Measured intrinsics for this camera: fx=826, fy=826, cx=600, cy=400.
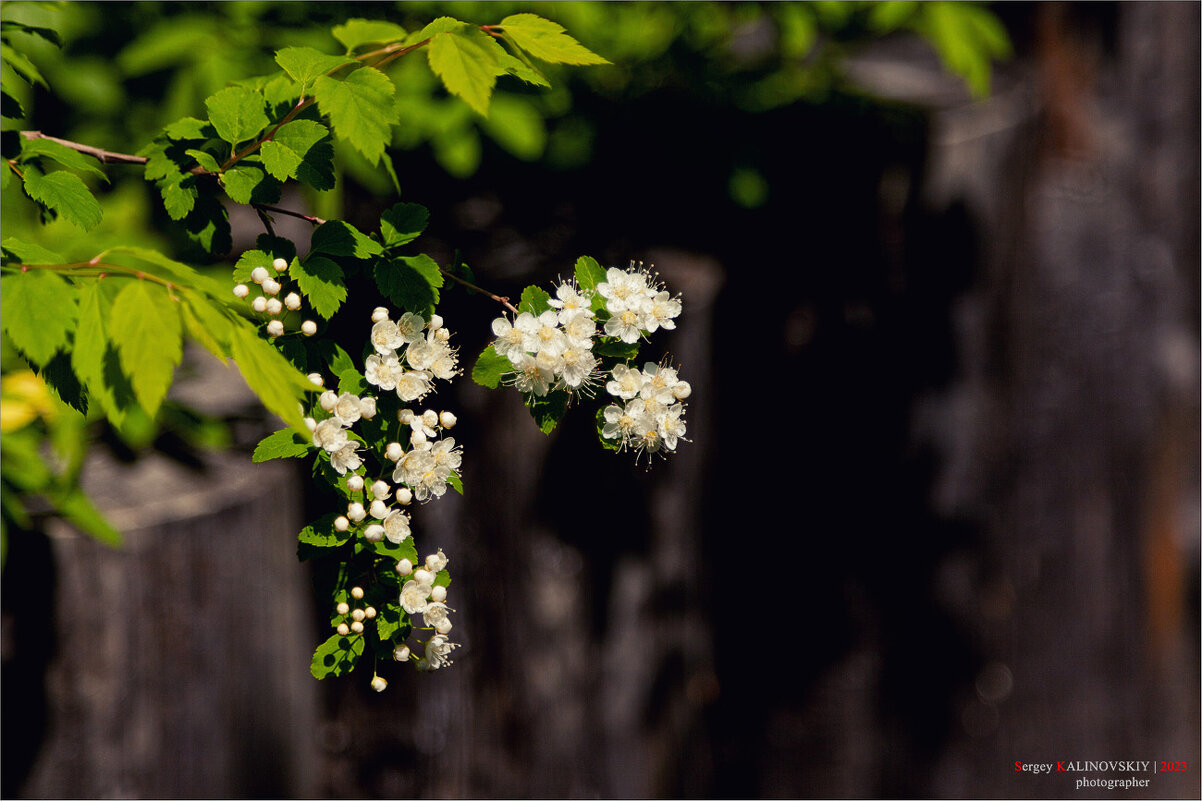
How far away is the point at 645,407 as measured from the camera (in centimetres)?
86

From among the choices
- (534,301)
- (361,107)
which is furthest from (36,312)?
(534,301)

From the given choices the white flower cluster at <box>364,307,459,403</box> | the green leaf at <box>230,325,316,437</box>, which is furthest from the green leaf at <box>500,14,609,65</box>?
the green leaf at <box>230,325,316,437</box>

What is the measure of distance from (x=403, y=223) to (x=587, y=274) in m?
0.19

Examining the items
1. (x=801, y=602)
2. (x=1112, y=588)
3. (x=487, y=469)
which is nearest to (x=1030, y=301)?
(x=1112, y=588)

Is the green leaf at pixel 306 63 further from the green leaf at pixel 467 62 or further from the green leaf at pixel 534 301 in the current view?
the green leaf at pixel 534 301

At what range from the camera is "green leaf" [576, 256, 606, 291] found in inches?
34.1

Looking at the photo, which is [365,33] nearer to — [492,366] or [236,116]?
[236,116]

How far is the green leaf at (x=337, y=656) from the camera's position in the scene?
82cm

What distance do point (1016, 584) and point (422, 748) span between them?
1506 mm

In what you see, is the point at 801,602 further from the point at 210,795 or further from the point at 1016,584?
the point at 210,795

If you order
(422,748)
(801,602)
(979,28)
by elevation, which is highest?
(979,28)

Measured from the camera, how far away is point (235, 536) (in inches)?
66.9

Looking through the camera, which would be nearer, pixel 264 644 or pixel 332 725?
A: pixel 264 644

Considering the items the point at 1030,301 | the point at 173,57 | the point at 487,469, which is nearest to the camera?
the point at 173,57
